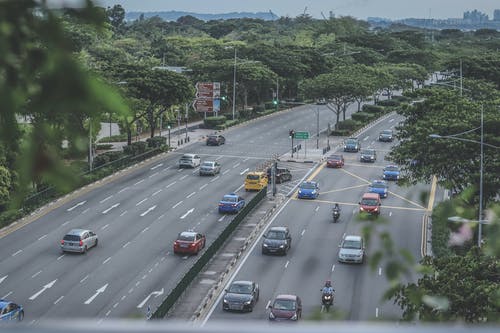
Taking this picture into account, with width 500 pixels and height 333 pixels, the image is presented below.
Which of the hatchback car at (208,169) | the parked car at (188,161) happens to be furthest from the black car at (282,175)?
the parked car at (188,161)

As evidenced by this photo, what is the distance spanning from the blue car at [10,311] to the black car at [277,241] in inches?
558

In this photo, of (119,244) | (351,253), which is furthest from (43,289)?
(351,253)

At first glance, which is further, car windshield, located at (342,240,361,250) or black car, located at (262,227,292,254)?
black car, located at (262,227,292,254)

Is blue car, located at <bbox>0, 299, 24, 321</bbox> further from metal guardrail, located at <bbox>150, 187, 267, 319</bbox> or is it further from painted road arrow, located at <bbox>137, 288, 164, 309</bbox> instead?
metal guardrail, located at <bbox>150, 187, 267, 319</bbox>

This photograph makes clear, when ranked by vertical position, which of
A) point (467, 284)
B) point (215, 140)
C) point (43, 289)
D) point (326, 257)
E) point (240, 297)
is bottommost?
point (326, 257)

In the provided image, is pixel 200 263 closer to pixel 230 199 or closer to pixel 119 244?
pixel 119 244

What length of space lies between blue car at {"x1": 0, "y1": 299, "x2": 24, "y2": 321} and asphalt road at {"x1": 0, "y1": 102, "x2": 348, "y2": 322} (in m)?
1.13

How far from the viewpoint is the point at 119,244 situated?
135 feet

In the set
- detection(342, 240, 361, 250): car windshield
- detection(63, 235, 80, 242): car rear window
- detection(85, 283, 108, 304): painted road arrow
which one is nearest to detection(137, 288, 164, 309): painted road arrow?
detection(85, 283, 108, 304): painted road arrow

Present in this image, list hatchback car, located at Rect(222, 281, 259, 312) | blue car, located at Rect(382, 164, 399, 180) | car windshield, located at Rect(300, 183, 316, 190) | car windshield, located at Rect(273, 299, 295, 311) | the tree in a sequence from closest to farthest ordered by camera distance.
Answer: the tree → car windshield, located at Rect(273, 299, 295, 311) → hatchback car, located at Rect(222, 281, 259, 312) → car windshield, located at Rect(300, 183, 316, 190) → blue car, located at Rect(382, 164, 399, 180)

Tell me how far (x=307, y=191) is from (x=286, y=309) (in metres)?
24.9

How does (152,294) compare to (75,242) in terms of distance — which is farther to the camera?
(75,242)

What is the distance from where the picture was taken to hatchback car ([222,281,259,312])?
31.3 meters

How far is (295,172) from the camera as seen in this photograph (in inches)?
2547
